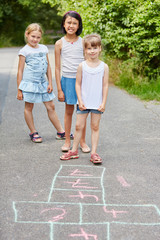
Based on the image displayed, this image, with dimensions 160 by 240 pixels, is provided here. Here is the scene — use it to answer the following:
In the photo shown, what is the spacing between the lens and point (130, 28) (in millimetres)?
9273

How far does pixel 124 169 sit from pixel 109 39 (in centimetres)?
576

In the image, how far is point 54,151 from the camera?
4.76 metres

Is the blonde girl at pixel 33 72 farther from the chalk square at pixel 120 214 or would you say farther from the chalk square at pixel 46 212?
the chalk square at pixel 120 214

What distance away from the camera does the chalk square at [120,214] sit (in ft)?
9.67

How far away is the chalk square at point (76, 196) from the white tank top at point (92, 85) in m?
1.12

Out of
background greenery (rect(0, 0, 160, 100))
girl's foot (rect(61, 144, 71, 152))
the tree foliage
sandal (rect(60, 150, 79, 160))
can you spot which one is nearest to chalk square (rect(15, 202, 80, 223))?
sandal (rect(60, 150, 79, 160))

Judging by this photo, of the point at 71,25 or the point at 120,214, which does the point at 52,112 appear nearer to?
the point at 71,25

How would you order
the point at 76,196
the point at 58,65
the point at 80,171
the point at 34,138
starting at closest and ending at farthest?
the point at 76,196 < the point at 80,171 < the point at 58,65 < the point at 34,138

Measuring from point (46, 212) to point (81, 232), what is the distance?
17.3 inches

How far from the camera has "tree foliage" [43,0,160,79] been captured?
834 centimetres

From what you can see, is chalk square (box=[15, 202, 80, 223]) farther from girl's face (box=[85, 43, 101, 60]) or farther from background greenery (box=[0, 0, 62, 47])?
background greenery (box=[0, 0, 62, 47])

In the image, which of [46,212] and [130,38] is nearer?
[46,212]

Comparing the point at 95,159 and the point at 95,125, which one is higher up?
the point at 95,125

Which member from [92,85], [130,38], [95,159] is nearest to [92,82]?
[92,85]
